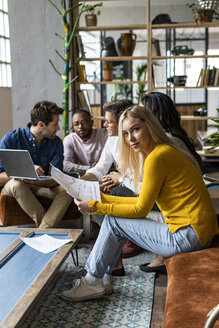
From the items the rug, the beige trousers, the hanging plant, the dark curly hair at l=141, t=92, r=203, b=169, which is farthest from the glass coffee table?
the hanging plant

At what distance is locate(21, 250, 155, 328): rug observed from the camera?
→ 2152 mm

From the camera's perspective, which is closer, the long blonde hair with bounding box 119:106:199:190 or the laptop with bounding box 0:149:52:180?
the long blonde hair with bounding box 119:106:199:190

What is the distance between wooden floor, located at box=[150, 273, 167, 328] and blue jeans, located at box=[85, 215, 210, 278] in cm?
32

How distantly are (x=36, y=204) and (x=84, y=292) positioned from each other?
3.58ft

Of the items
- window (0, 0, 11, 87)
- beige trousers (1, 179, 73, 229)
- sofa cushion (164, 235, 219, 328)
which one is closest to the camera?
sofa cushion (164, 235, 219, 328)

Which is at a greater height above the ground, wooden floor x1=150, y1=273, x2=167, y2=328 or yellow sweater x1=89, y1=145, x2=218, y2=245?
yellow sweater x1=89, y1=145, x2=218, y2=245

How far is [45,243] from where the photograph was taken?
7.64 feet

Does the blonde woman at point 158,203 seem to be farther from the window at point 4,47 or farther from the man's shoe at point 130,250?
the window at point 4,47

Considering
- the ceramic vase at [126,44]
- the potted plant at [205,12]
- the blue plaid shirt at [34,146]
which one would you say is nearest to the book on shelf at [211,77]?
the potted plant at [205,12]

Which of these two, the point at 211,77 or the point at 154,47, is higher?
the point at 154,47

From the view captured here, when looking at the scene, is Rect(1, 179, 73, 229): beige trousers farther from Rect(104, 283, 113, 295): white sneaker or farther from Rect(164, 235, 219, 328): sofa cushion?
Rect(164, 235, 219, 328): sofa cushion

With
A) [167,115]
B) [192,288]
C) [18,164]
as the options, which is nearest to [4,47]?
[18,164]

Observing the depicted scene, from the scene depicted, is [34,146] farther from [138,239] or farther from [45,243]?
[138,239]

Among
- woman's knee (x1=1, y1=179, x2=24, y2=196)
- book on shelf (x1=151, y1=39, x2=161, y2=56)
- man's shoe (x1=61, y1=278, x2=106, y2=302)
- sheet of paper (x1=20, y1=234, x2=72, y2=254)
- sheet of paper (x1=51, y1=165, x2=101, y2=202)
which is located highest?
book on shelf (x1=151, y1=39, x2=161, y2=56)
